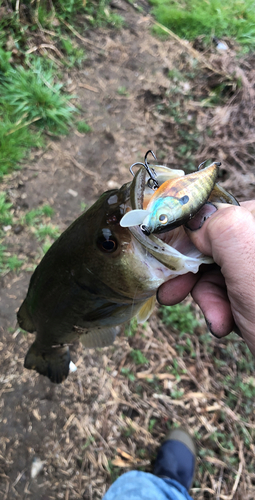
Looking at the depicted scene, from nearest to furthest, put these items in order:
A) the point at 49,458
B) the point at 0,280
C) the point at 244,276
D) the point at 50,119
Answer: the point at 244,276, the point at 49,458, the point at 0,280, the point at 50,119

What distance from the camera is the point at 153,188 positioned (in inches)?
49.9

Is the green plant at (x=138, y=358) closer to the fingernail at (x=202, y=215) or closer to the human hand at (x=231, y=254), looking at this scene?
the human hand at (x=231, y=254)

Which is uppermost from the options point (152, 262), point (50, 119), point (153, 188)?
point (153, 188)

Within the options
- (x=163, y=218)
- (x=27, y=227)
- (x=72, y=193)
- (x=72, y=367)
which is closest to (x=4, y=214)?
(x=27, y=227)

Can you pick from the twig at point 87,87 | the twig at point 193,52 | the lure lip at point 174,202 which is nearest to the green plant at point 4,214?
the twig at point 87,87

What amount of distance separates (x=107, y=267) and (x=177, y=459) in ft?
7.41

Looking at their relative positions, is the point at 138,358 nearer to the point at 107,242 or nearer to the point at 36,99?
the point at 107,242

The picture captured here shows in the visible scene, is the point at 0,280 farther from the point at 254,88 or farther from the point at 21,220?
the point at 254,88

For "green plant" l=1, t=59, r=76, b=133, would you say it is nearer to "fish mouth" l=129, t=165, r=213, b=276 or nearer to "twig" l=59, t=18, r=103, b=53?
"twig" l=59, t=18, r=103, b=53

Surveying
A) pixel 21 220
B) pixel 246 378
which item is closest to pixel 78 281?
pixel 21 220

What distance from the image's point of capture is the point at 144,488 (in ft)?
8.14

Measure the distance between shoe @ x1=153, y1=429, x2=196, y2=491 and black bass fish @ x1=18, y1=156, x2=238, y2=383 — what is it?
4.66 ft

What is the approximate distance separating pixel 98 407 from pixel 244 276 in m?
2.24

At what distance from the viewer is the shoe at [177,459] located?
2.74 meters
